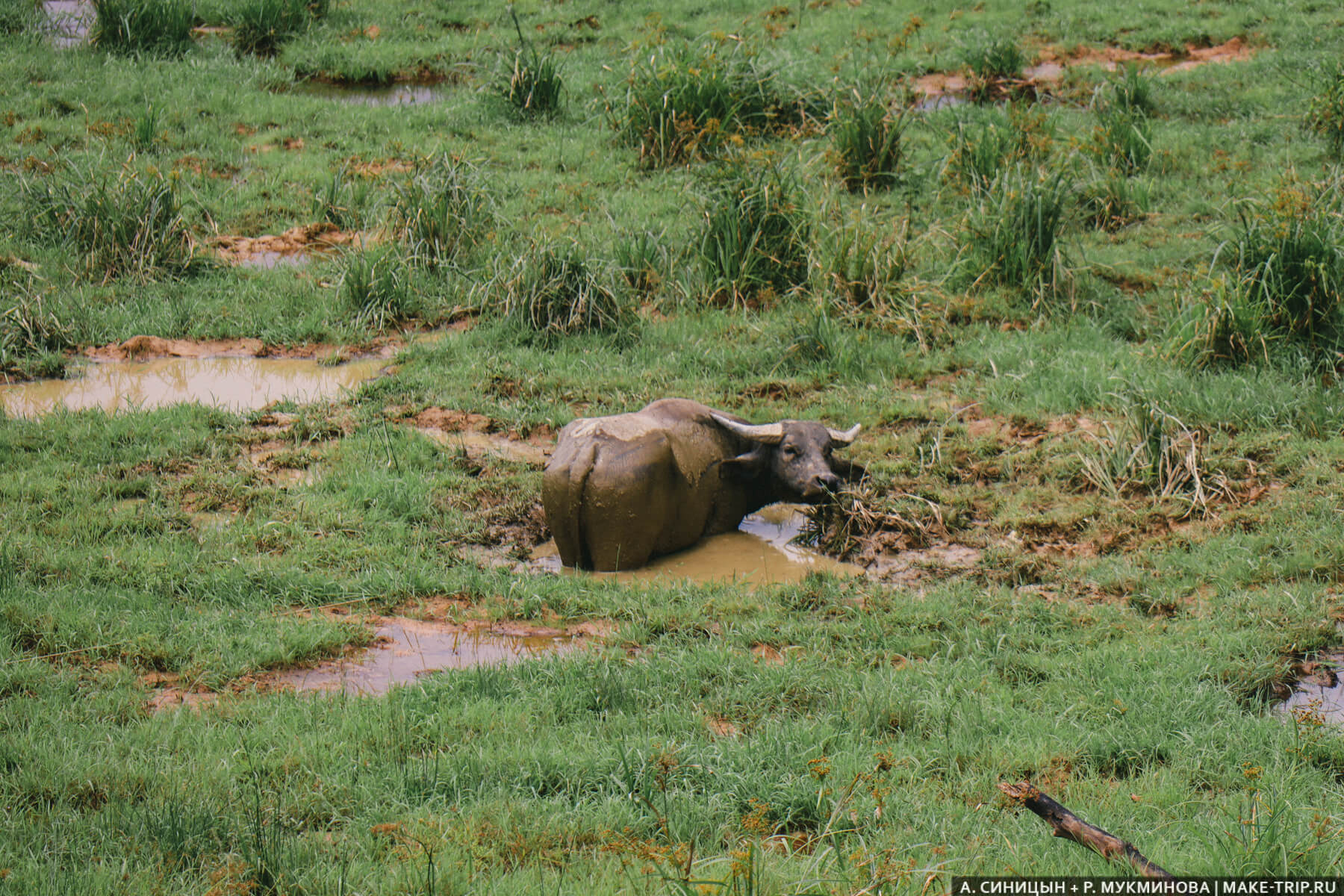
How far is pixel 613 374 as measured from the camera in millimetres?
8227

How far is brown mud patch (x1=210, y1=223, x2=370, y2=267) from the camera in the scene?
10.2 metres

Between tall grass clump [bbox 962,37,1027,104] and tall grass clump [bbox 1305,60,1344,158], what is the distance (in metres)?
3.01

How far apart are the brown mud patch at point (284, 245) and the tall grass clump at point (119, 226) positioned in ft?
1.36

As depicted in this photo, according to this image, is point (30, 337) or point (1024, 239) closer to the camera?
point (30, 337)

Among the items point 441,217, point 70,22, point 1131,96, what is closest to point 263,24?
point 70,22

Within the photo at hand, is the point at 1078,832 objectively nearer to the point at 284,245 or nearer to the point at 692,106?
the point at 284,245

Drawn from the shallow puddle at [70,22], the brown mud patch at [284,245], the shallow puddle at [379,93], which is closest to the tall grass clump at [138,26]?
the shallow puddle at [70,22]

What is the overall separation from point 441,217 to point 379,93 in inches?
202

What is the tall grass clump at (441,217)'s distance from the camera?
978 centimetres

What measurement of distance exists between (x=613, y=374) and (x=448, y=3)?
987cm

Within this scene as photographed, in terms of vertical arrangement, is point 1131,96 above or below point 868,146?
above

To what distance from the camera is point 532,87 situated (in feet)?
42.1

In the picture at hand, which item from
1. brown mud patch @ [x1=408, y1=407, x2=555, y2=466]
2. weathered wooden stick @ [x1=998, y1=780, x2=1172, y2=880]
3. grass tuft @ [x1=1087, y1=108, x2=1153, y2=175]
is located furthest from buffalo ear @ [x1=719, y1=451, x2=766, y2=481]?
grass tuft @ [x1=1087, y1=108, x2=1153, y2=175]

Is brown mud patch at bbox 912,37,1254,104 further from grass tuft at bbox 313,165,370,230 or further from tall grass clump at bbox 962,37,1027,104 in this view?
grass tuft at bbox 313,165,370,230
